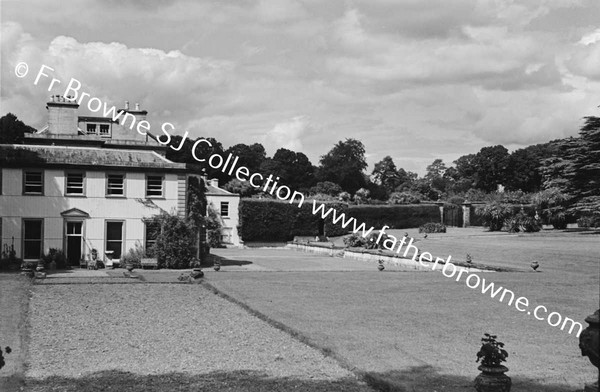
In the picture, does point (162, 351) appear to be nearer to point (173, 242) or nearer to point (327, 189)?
point (173, 242)

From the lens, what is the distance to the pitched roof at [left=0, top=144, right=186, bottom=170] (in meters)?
33.6

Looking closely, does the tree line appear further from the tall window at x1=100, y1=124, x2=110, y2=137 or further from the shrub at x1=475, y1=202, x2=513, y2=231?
the tall window at x1=100, y1=124, x2=110, y2=137

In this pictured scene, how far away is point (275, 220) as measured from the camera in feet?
206

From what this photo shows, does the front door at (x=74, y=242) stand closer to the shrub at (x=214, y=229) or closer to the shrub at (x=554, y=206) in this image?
the shrub at (x=214, y=229)

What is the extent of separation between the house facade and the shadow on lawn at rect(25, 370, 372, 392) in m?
24.7

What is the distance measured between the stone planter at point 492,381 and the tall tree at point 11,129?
2774 inches

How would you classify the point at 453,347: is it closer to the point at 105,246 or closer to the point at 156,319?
the point at 156,319

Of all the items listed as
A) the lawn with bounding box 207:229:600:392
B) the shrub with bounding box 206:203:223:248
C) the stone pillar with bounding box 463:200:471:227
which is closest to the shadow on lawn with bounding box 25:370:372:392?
the lawn with bounding box 207:229:600:392

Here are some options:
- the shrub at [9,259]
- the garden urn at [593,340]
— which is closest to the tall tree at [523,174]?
the shrub at [9,259]

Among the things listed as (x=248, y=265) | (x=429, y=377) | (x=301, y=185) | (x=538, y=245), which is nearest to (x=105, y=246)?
(x=248, y=265)

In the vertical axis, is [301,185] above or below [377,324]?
above

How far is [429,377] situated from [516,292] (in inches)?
529

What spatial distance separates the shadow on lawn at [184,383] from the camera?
982 cm

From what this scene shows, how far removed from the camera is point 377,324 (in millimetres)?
16016
